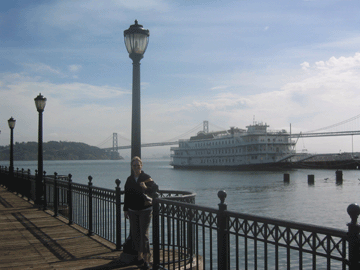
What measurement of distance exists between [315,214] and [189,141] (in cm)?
8537

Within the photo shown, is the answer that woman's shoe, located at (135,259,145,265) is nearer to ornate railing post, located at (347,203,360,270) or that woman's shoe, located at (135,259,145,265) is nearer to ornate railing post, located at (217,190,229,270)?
ornate railing post, located at (217,190,229,270)

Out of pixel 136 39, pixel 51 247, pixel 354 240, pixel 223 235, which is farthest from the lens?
pixel 51 247

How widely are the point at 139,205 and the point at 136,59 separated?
2.74 metres

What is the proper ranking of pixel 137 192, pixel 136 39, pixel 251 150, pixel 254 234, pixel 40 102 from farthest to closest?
pixel 251 150 < pixel 40 102 < pixel 136 39 < pixel 137 192 < pixel 254 234

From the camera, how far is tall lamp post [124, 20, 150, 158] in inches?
262

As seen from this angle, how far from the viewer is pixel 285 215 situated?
82.6ft

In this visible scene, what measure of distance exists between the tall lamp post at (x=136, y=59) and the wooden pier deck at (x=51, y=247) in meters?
1.93

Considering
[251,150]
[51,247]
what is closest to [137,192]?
[51,247]

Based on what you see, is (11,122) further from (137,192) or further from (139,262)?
(137,192)

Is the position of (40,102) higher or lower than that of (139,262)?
higher

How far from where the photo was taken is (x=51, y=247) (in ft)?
23.7

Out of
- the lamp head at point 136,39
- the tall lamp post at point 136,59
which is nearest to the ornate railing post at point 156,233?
the tall lamp post at point 136,59

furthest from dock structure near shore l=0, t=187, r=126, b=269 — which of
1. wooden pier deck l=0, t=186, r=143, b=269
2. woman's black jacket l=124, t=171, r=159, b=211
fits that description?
woman's black jacket l=124, t=171, r=159, b=211

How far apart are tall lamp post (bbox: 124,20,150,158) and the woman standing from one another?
0.82 metres
